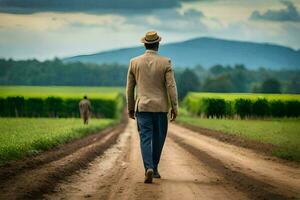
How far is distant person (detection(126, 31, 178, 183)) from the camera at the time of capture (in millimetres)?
12422

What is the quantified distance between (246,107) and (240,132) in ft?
35.7

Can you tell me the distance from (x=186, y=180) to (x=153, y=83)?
190 cm

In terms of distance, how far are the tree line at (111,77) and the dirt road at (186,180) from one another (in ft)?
75.3

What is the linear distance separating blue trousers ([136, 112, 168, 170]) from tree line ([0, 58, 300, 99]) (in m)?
26.6

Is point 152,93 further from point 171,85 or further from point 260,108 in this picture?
point 260,108

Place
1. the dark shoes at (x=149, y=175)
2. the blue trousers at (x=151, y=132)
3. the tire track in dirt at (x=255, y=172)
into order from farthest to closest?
the blue trousers at (x=151, y=132), the dark shoes at (x=149, y=175), the tire track in dirt at (x=255, y=172)

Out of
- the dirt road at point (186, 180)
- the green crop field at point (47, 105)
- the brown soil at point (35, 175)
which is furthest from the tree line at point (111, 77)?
the brown soil at point (35, 175)

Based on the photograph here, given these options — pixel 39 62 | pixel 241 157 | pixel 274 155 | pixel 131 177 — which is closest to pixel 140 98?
pixel 131 177

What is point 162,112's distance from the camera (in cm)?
1253

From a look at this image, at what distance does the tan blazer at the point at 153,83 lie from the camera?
40.8 ft

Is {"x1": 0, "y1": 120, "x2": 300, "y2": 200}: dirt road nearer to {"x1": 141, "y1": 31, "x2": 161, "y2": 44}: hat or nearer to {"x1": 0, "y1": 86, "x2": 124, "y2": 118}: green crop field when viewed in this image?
{"x1": 141, "y1": 31, "x2": 161, "y2": 44}: hat

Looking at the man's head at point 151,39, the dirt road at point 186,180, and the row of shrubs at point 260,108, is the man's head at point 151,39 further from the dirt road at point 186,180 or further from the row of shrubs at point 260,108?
the row of shrubs at point 260,108

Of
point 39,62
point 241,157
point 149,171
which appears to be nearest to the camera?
point 149,171

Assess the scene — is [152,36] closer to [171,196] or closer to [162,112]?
[162,112]
